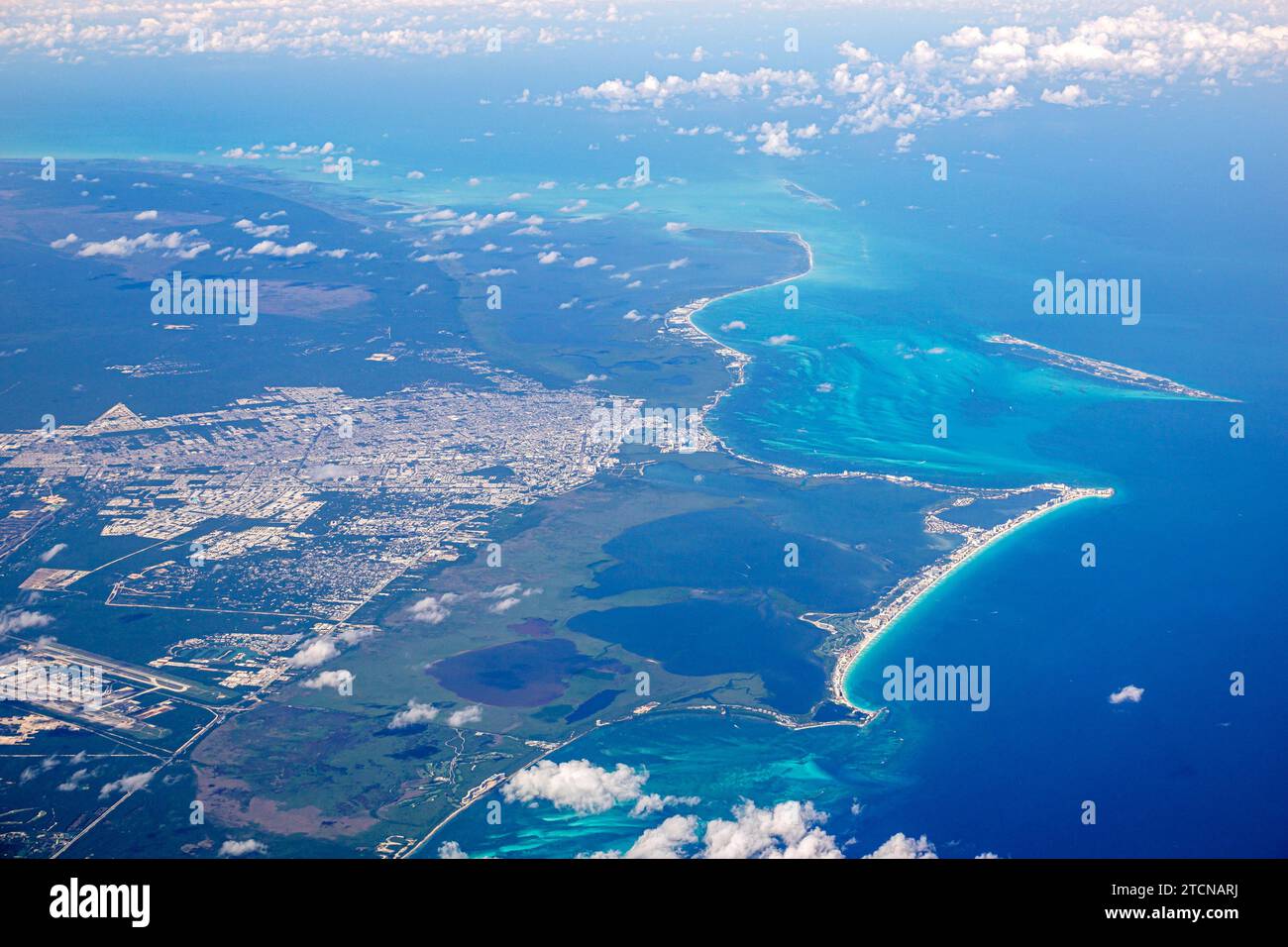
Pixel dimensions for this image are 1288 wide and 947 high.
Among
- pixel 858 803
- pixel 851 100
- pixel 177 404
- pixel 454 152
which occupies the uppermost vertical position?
pixel 851 100

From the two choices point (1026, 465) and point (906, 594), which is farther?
point (1026, 465)

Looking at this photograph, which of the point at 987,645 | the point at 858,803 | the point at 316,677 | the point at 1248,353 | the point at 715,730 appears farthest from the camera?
the point at 1248,353

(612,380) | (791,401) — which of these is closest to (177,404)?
(612,380)

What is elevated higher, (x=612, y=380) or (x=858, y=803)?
(x=612, y=380)

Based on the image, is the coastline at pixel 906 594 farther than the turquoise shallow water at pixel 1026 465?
Yes

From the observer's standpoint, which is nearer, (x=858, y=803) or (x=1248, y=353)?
(x=858, y=803)

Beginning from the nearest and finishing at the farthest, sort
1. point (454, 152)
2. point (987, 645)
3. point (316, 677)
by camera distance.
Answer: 1. point (316, 677)
2. point (987, 645)
3. point (454, 152)

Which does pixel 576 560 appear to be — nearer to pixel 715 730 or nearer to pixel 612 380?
pixel 715 730

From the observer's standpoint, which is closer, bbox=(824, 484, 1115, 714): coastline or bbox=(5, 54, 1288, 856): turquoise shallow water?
bbox=(5, 54, 1288, 856): turquoise shallow water
